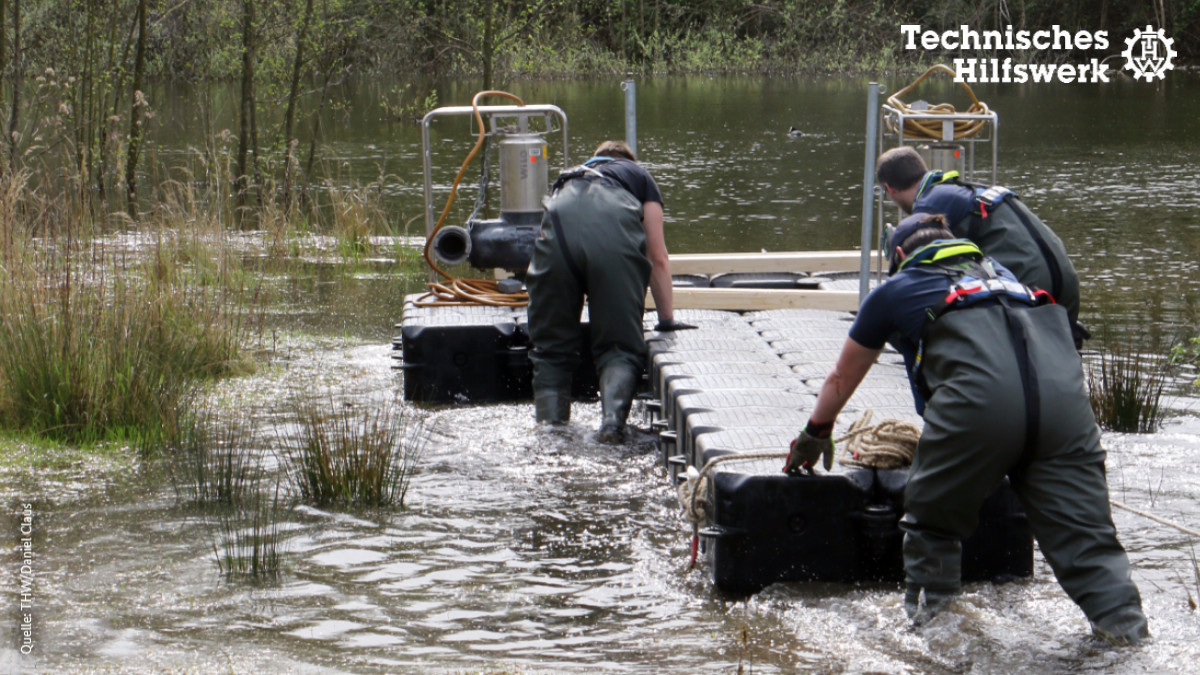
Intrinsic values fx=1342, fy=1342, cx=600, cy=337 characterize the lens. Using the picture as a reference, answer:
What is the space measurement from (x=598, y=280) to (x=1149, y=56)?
40692 millimetres

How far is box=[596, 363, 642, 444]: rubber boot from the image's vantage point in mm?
6578

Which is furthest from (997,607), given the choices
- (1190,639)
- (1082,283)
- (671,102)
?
(671,102)

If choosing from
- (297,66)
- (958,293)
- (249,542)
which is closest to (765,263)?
(249,542)

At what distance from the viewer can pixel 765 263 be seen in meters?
9.47

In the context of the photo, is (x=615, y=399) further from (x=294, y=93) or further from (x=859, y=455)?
(x=294, y=93)

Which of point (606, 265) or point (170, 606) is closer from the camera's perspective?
point (170, 606)

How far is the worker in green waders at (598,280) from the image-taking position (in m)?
6.59

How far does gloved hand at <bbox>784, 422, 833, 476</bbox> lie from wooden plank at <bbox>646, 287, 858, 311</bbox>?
3.62 metres

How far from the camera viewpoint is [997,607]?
4551 millimetres

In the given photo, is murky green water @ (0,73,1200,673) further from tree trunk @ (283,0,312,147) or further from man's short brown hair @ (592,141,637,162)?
tree trunk @ (283,0,312,147)

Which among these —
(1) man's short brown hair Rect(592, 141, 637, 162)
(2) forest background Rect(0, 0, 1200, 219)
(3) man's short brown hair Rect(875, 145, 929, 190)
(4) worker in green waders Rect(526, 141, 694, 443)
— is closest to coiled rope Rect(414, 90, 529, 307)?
(1) man's short brown hair Rect(592, 141, 637, 162)

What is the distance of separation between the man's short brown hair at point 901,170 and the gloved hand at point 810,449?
1.71m

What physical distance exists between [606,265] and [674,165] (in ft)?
47.4

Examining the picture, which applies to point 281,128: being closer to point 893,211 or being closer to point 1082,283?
point 893,211
